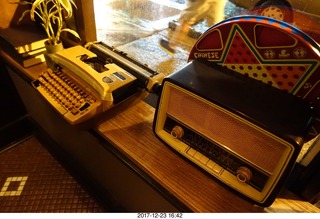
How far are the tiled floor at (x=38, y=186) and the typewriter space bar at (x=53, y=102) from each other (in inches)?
31.1

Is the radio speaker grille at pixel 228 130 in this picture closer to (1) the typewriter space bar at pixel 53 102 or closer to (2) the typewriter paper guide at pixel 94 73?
(2) the typewriter paper guide at pixel 94 73

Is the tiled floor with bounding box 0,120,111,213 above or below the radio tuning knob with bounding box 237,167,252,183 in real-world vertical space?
below

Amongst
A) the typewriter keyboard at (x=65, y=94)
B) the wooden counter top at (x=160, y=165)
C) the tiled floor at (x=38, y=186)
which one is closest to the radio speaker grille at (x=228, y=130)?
the wooden counter top at (x=160, y=165)

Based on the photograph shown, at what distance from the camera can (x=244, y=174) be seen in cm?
56

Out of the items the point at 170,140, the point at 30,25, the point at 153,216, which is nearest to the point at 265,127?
the point at 170,140

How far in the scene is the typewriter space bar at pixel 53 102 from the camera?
78 centimetres

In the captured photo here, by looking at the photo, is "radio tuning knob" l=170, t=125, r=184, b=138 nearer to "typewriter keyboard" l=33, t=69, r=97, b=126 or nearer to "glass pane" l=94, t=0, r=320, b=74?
"typewriter keyboard" l=33, t=69, r=97, b=126

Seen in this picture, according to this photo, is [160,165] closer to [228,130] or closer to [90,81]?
[228,130]

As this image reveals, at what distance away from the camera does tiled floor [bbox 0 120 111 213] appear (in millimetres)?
1309

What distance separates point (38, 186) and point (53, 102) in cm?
87

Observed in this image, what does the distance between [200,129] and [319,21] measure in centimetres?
51

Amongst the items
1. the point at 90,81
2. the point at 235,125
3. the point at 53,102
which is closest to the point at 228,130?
the point at 235,125

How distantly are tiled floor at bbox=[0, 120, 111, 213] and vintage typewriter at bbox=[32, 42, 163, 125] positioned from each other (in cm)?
79

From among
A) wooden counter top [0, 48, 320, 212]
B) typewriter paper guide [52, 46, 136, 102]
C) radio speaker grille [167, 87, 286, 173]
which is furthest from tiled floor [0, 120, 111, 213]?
radio speaker grille [167, 87, 286, 173]
